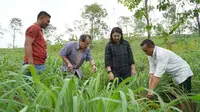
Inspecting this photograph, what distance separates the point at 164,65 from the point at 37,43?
63.7 inches

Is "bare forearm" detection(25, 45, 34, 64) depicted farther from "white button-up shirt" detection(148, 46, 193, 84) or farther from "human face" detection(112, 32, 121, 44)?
"white button-up shirt" detection(148, 46, 193, 84)

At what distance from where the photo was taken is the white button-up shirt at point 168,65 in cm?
328

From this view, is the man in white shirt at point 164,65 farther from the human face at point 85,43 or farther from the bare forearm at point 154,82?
the human face at point 85,43

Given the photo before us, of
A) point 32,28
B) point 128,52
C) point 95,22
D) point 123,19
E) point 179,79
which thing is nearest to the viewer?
point 32,28

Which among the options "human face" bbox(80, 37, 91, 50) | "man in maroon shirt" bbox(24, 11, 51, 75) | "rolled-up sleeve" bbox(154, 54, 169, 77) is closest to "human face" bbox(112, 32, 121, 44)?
"human face" bbox(80, 37, 91, 50)

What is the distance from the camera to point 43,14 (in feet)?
11.1

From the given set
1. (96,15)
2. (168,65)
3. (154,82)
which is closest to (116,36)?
(168,65)

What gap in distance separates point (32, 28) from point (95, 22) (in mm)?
31586

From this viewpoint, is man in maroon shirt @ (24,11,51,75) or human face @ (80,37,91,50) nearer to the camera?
man in maroon shirt @ (24,11,51,75)

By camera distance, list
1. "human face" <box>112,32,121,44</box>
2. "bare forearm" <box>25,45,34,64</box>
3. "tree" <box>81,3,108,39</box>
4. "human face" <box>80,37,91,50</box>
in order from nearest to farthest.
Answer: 1. "bare forearm" <box>25,45,34,64</box>
2. "human face" <box>80,37,91,50</box>
3. "human face" <box>112,32,121,44</box>
4. "tree" <box>81,3,108,39</box>

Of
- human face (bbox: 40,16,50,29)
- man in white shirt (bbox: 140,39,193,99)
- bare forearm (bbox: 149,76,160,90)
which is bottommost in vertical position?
bare forearm (bbox: 149,76,160,90)

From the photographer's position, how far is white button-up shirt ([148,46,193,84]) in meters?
3.28

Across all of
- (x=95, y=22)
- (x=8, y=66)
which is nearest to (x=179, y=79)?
(x=8, y=66)

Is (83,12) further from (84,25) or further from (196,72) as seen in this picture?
(196,72)
